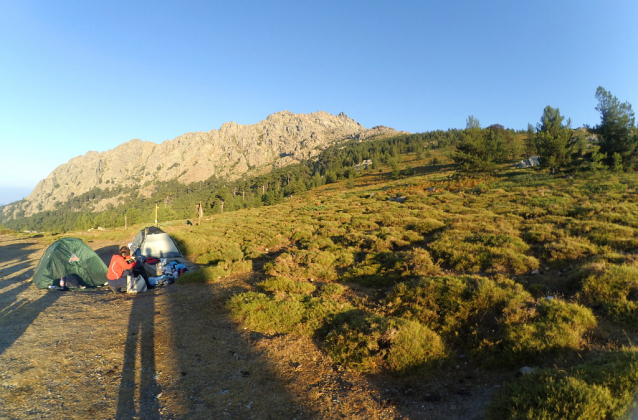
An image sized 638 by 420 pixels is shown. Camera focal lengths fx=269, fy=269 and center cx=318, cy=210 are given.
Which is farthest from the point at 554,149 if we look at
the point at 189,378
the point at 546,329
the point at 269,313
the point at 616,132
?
the point at 189,378

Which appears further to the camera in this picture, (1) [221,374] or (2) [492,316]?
(2) [492,316]

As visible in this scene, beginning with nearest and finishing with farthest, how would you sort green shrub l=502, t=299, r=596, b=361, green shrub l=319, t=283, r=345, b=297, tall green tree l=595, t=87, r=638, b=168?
1. green shrub l=502, t=299, r=596, b=361
2. green shrub l=319, t=283, r=345, b=297
3. tall green tree l=595, t=87, r=638, b=168

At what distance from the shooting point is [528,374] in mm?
4207

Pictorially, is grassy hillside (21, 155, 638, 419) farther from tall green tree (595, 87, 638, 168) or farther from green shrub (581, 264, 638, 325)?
tall green tree (595, 87, 638, 168)

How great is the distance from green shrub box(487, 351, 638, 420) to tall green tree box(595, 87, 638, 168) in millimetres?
44109

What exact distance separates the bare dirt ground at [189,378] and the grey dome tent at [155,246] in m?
9.78

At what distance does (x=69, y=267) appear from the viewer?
481 inches

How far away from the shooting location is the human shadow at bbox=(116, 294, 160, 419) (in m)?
4.41

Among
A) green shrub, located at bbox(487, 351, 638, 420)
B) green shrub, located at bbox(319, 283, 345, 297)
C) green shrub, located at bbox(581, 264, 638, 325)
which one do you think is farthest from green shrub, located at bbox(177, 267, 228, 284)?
green shrub, located at bbox(581, 264, 638, 325)

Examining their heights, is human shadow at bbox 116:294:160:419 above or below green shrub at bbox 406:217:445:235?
below

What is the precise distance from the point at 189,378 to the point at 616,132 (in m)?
51.6

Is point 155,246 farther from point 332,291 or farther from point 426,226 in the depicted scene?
point 426,226

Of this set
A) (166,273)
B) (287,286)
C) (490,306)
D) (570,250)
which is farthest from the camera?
(166,273)

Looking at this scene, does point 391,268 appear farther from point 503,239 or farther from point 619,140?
point 619,140
